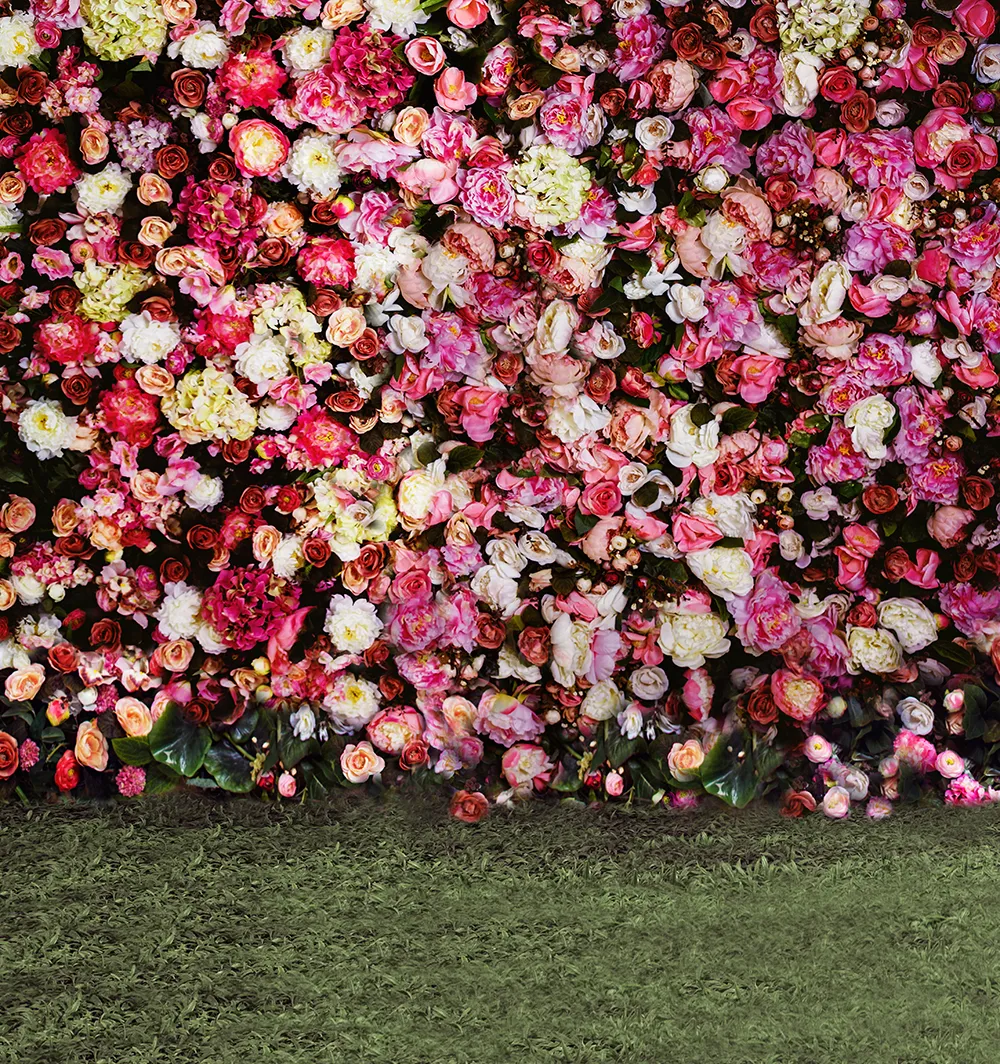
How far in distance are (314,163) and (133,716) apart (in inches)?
37.2

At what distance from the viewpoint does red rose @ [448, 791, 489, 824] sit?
5.49 feet

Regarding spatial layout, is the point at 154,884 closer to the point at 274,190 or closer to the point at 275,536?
the point at 275,536

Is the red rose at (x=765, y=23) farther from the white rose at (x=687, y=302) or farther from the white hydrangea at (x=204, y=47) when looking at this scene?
the white hydrangea at (x=204, y=47)

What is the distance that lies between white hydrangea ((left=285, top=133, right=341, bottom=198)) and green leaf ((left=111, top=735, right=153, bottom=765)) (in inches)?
37.4

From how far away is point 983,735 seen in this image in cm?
164

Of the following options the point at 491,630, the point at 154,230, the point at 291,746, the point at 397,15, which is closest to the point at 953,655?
the point at 491,630

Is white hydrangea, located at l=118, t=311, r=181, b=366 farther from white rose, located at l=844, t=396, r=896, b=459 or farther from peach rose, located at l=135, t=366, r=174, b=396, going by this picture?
white rose, located at l=844, t=396, r=896, b=459

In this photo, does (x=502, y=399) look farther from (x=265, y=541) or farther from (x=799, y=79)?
(x=799, y=79)

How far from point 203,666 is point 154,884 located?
0.36 m

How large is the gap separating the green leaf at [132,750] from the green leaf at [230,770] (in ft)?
0.35

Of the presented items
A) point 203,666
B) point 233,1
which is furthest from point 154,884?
point 233,1

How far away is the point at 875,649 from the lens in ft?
5.38

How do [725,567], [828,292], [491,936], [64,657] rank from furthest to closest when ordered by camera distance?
[64,657], [725,567], [828,292], [491,936]

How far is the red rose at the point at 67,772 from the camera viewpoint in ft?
5.65
